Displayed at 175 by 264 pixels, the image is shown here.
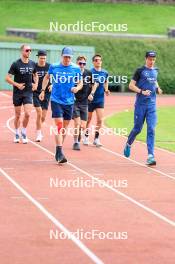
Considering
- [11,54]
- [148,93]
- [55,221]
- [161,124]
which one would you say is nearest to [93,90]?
[148,93]

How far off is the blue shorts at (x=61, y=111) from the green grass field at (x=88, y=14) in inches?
1980

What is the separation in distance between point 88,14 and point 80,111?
5386cm

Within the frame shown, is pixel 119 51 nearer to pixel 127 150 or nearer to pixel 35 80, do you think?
pixel 35 80

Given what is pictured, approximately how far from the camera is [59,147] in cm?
1767

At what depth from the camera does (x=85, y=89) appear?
21422mm

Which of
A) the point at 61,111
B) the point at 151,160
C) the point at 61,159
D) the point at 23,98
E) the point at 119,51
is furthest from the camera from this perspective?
the point at 119,51

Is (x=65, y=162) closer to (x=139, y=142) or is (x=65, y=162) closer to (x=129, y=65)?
(x=139, y=142)

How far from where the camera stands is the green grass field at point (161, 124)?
77.2 ft

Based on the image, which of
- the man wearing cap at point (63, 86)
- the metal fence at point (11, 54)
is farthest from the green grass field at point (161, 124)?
the metal fence at point (11, 54)

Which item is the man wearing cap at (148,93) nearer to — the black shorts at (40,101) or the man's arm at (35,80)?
the man's arm at (35,80)

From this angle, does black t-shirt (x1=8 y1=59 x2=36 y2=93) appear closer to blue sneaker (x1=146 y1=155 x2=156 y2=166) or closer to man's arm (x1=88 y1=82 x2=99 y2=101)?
man's arm (x1=88 y1=82 x2=99 y2=101)

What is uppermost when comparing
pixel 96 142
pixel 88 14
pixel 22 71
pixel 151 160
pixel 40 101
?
pixel 88 14

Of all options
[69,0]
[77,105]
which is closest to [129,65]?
[69,0]

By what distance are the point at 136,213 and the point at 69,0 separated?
6649 cm
